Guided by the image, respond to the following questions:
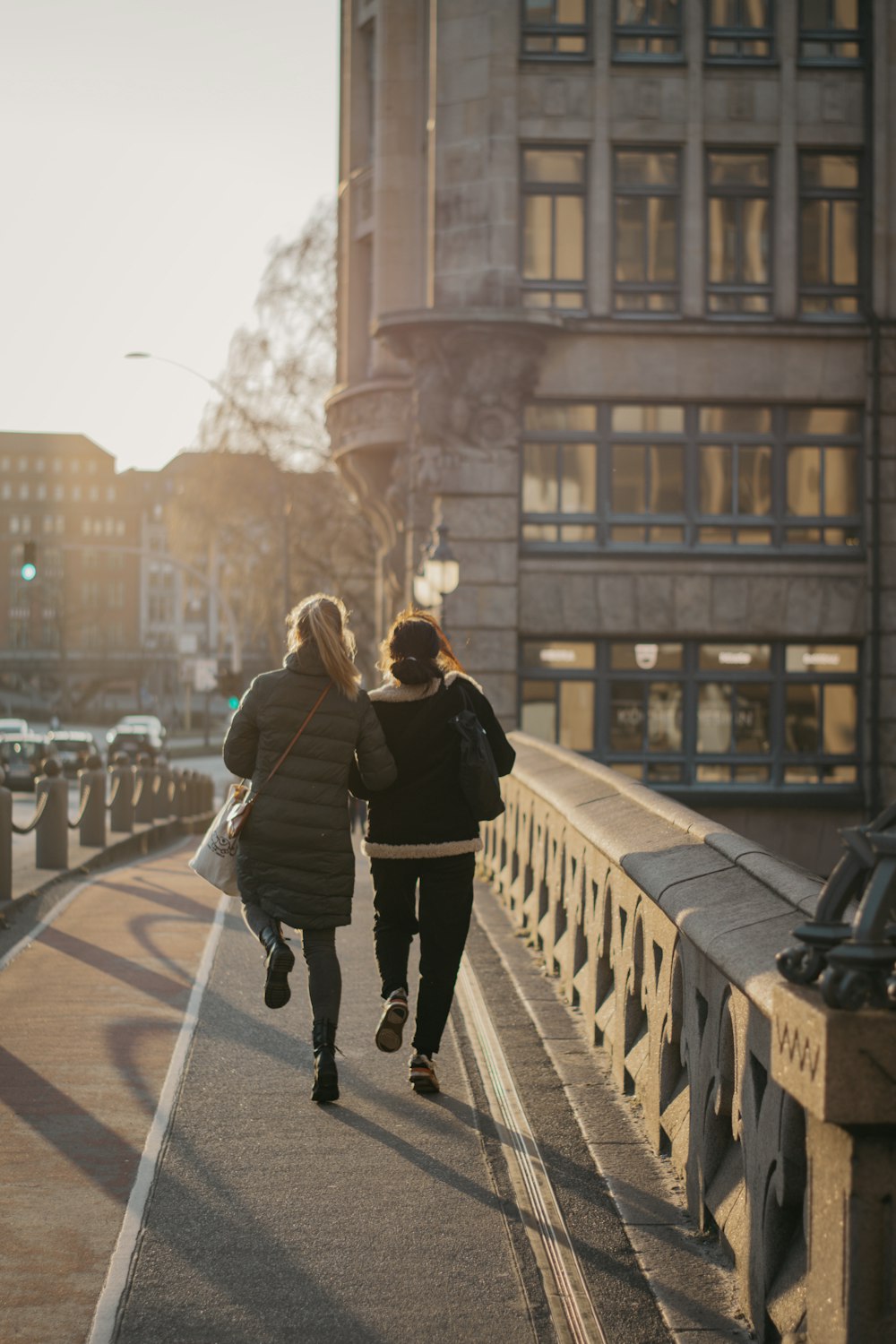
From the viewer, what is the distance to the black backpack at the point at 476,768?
693 cm

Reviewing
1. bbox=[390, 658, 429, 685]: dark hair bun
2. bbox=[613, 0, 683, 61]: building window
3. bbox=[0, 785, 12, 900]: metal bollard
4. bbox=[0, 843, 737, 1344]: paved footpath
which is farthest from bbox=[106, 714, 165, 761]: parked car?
bbox=[390, 658, 429, 685]: dark hair bun

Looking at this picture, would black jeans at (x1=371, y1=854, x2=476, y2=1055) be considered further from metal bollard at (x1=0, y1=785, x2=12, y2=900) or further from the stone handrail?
metal bollard at (x1=0, y1=785, x2=12, y2=900)

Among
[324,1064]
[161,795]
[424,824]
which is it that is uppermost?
[424,824]

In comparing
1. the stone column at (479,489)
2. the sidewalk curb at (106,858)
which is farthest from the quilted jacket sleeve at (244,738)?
the stone column at (479,489)

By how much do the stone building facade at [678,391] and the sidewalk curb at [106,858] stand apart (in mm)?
5211

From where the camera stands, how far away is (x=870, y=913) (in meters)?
3.41

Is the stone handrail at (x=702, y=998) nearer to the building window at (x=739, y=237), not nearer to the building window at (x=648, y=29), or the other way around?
the building window at (x=739, y=237)

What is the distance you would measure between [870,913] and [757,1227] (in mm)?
1266

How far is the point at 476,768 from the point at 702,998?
1.77 m

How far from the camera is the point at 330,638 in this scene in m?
6.78

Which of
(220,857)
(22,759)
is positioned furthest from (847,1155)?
(22,759)

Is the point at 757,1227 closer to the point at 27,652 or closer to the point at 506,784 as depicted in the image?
the point at 506,784

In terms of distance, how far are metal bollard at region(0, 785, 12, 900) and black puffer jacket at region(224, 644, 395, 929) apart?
261 inches

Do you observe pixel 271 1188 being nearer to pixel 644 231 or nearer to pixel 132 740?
pixel 644 231
